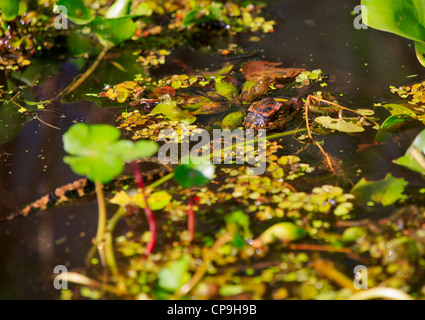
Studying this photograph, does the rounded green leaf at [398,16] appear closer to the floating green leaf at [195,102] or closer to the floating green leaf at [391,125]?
the floating green leaf at [391,125]


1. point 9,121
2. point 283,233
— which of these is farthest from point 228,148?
point 9,121

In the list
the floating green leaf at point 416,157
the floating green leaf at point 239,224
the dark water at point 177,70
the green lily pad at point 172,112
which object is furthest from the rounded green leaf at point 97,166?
the floating green leaf at point 416,157

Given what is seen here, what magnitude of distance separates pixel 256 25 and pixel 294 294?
161cm

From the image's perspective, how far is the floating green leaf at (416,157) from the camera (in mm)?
Answer: 1299

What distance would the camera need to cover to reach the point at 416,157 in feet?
4.27

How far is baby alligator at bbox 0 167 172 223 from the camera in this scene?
1378 mm

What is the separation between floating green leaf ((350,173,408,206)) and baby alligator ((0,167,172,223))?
2.01 feet

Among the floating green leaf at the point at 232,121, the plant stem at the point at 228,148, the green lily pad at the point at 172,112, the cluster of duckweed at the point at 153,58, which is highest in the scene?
the cluster of duckweed at the point at 153,58

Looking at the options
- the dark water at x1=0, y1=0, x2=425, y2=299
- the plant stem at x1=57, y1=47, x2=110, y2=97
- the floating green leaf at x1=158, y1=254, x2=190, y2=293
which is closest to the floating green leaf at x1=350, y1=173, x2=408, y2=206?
the dark water at x1=0, y1=0, x2=425, y2=299

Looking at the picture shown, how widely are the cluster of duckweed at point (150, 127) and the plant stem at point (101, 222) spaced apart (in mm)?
299

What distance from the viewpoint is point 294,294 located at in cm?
108

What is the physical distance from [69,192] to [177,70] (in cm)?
85
